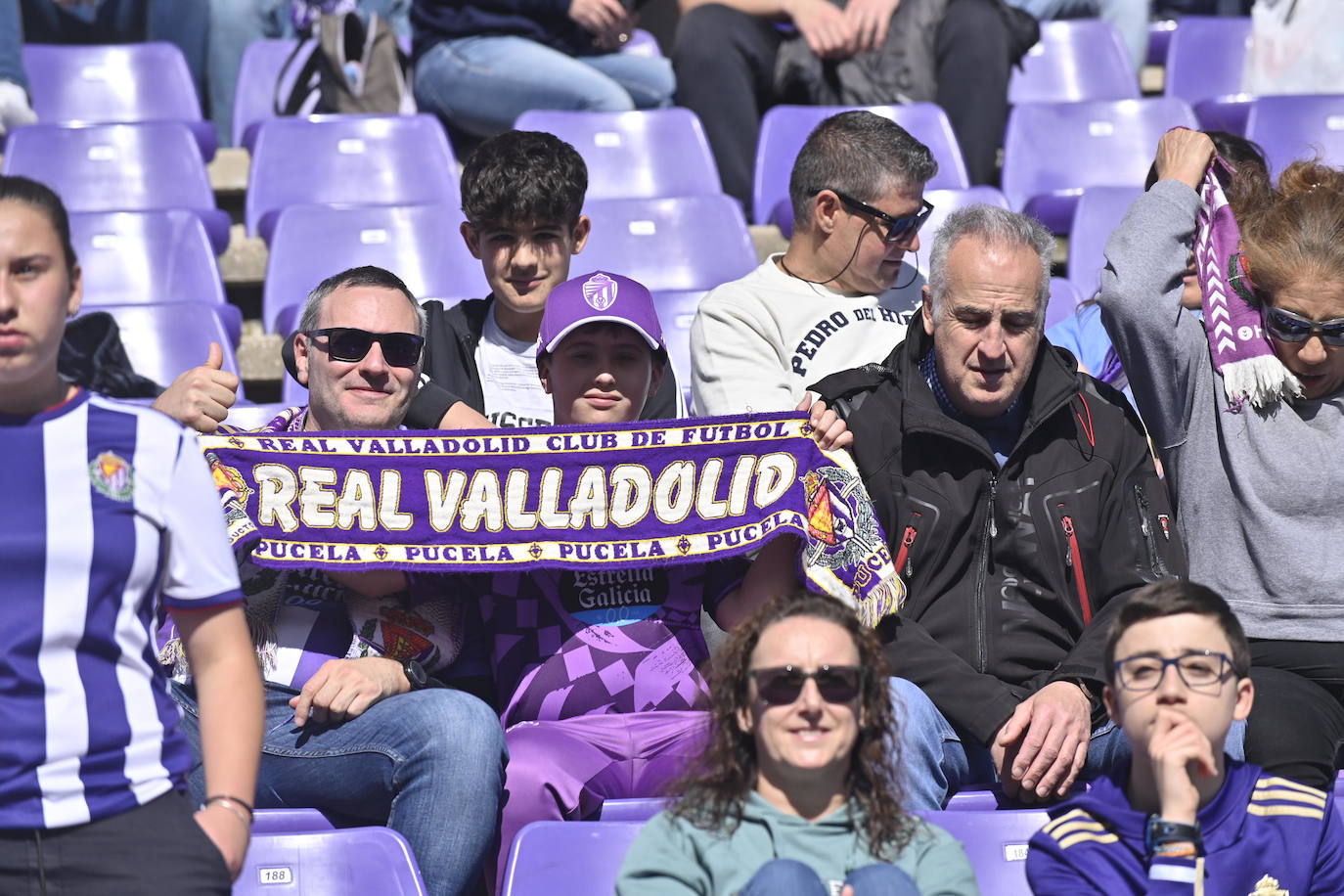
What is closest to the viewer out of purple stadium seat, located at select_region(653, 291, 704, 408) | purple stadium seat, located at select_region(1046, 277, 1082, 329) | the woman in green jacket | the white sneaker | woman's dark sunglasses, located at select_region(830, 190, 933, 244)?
the woman in green jacket

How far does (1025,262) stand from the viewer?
3414mm

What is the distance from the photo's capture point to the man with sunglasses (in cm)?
291

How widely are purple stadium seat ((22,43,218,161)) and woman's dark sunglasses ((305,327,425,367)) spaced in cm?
341

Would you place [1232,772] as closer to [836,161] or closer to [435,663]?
[435,663]

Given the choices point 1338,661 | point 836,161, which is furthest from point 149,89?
point 1338,661

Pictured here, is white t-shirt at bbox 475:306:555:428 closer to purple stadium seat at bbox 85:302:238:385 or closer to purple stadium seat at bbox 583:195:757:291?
purple stadium seat at bbox 85:302:238:385

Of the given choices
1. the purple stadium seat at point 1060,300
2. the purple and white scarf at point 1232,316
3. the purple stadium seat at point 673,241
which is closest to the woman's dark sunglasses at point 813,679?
the purple and white scarf at point 1232,316

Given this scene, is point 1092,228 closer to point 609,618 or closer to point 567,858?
point 609,618

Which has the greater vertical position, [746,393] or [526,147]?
[526,147]

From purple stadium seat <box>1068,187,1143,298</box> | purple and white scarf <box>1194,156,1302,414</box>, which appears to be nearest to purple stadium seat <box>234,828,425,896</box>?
purple and white scarf <box>1194,156,1302,414</box>

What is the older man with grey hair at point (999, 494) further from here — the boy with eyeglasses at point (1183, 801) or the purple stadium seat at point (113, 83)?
the purple stadium seat at point (113, 83)

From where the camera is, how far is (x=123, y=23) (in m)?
6.74

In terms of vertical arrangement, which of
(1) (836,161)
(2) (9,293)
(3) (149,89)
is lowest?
(3) (149,89)

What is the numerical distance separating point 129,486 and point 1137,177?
4.87m
